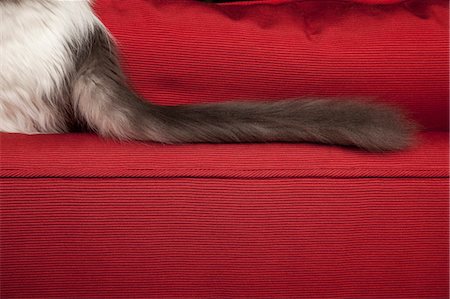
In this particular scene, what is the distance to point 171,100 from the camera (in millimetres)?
880

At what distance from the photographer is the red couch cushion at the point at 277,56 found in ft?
2.78

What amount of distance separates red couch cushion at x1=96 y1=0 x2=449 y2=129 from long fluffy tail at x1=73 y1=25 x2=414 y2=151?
44mm

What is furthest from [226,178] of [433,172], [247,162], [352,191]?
[433,172]

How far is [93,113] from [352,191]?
38 centimetres

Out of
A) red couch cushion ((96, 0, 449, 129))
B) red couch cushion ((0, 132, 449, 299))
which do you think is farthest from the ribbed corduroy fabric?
red couch cushion ((96, 0, 449, 129))

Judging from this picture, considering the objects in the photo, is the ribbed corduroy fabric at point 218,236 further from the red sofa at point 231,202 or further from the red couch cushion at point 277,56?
the red couch cushion at point 277,56

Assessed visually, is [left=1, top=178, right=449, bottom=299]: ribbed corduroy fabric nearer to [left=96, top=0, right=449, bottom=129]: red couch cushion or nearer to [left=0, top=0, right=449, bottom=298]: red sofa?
[left=0, top=0, right=449, bottom=298]: red sofa

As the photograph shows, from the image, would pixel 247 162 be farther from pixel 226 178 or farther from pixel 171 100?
pixel 171 100

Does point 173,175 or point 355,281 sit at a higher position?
point 173,175

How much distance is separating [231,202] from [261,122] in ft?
0.43

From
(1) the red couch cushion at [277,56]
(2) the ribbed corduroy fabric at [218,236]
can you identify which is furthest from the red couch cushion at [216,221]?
(1) the red couch cushion at [277,56]

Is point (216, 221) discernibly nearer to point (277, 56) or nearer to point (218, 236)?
point (218, 236)

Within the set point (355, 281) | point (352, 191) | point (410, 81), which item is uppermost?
point (410, 81)

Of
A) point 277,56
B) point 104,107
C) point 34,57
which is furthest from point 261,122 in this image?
point 34,57
